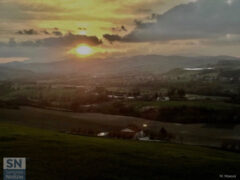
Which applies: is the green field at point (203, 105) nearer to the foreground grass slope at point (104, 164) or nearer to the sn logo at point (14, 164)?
the foreground grass slope at point (104, 164)

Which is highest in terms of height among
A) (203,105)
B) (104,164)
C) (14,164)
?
(203,105)

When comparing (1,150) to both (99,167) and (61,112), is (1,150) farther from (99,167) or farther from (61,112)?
(61,112)

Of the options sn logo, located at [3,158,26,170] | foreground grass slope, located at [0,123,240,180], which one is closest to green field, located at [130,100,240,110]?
foreground grass slope, located at [0,123,240,180]

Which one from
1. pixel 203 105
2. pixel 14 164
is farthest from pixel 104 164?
pixel 203 105

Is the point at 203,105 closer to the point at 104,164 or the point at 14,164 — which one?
the point at 104,164

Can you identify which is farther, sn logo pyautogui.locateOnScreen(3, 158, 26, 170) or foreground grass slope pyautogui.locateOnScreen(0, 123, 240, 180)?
foreground grass slope pyautogui.locateOnScreen(0, 123, 240, 180)

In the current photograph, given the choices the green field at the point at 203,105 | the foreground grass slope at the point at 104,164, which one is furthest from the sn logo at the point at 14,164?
the green field at the point at 203,105

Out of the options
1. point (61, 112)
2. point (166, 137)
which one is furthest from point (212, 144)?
point (61, 112)

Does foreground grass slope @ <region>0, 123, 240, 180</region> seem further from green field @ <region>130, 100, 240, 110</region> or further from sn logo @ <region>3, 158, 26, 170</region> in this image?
green field @ <region>130, 100, 240, 110</region>

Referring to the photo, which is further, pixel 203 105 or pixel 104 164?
pixel 203 105

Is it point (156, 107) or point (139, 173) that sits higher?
point (156, 107)

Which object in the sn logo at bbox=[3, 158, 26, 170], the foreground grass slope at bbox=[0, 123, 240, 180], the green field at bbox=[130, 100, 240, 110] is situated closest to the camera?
the sn logo at bbox=[3, 158, 26, 170]
